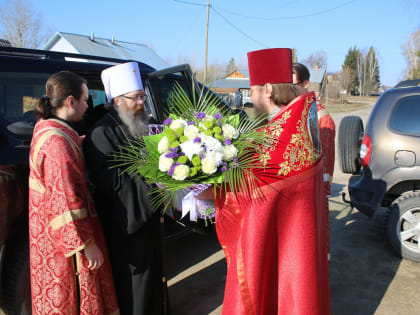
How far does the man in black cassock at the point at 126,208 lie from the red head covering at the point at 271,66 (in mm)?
898

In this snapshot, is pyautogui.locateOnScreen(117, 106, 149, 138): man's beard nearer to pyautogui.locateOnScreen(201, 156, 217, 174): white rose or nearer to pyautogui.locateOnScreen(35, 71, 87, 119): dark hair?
pyautogui.locateOnScreen(35, 71, 87, 119): dark hair

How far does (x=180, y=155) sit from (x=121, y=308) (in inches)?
52.0

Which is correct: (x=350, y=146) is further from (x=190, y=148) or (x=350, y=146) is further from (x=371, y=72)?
(x=371, y=72)

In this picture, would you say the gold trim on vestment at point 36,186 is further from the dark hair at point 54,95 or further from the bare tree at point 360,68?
the bare tree at point 360,68

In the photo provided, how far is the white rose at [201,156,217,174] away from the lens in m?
1.70

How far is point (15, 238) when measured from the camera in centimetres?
270

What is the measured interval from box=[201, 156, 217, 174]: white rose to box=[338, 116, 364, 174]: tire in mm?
3349

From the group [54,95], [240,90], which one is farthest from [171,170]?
[240,90]

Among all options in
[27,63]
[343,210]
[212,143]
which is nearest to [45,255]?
[212,143]

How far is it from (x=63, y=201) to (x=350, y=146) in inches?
146

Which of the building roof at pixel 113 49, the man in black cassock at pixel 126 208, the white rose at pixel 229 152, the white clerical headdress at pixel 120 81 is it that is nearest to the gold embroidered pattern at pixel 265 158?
the white rose at pixel 229 152

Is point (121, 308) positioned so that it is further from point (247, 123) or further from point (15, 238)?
point (247, 123)

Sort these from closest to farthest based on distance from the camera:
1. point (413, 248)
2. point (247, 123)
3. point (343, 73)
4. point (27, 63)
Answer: point (247, 123) < point (27, 63) < point (413, 248) < point (343, 73)

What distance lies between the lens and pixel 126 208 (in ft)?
7.39
